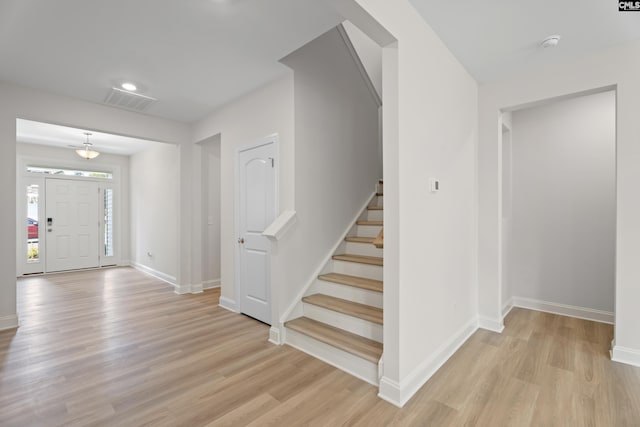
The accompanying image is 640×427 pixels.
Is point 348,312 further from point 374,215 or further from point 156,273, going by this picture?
A: point 156,273

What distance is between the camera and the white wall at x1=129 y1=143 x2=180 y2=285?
5.19 meters

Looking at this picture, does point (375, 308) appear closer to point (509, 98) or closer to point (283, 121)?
point (283, 121)

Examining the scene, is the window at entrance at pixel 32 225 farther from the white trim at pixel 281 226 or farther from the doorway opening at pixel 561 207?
the doorway opening at pixel 561 207

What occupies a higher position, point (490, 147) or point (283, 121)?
point (283, 121)

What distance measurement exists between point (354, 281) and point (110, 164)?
679 centimetres

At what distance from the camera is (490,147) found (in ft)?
10.1

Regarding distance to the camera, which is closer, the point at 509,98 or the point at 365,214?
the point at 509,98

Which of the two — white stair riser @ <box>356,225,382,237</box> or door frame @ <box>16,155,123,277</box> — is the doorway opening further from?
door frame @ <box>16,155,123,277</box>

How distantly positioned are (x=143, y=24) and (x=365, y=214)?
292cm

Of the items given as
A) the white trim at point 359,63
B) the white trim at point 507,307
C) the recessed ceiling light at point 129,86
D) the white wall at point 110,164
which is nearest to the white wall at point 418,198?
the white trim at point 507,307

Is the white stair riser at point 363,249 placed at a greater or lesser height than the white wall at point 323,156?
lesser

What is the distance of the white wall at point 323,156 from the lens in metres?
2.96

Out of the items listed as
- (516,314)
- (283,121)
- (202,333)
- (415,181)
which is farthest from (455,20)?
(202,333)

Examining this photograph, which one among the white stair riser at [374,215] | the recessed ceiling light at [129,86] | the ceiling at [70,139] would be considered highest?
the recessed ceiling light at [129,86]
